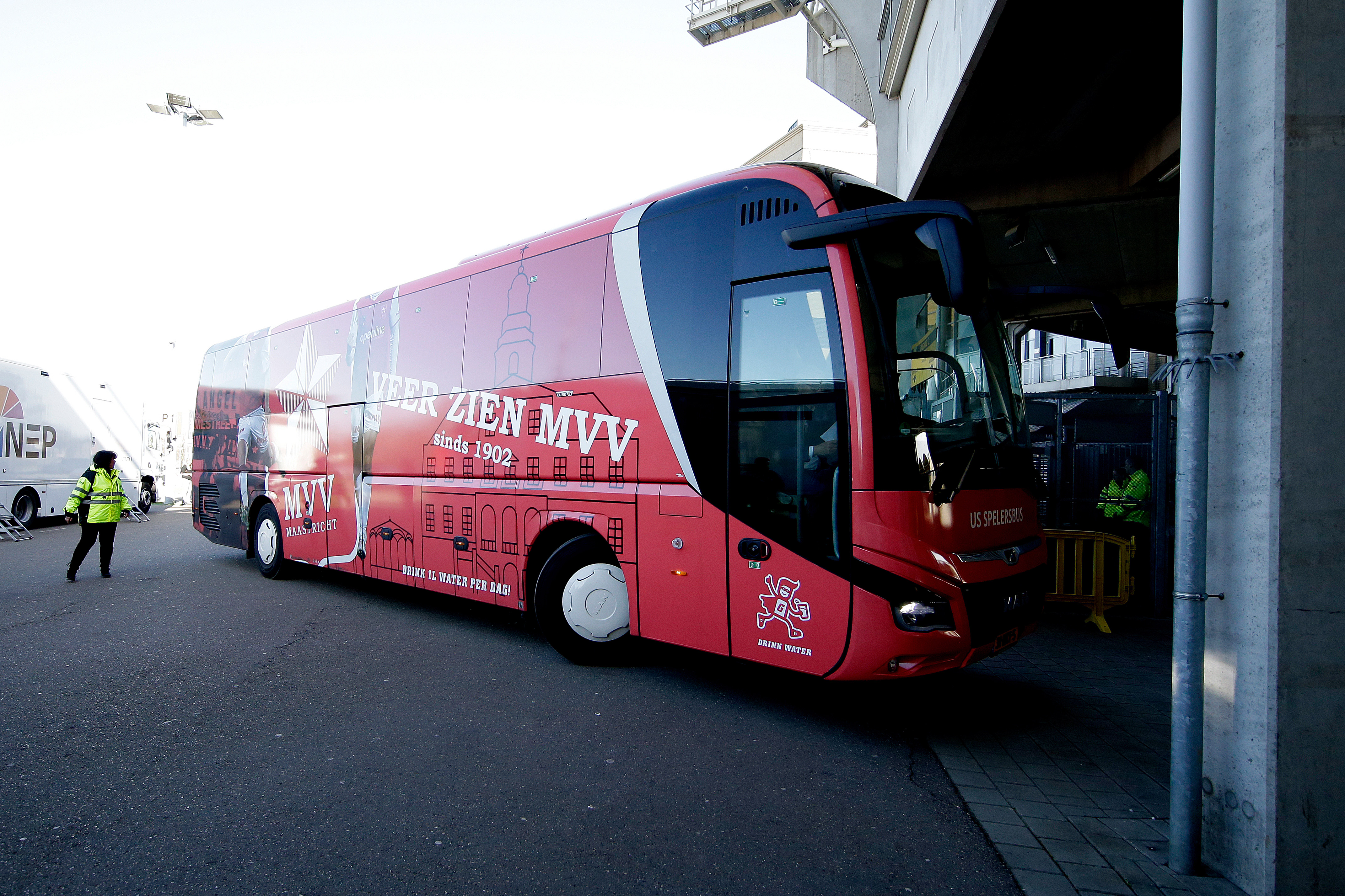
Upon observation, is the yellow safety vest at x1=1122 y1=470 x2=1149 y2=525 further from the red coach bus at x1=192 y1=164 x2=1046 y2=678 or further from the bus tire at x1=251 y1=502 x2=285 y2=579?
the bus tire at x1=251 y1=502 x2=285 y2=579

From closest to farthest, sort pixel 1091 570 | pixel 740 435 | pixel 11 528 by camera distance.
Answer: pixel 740 435
pixel 1091 570
pixel 11 528

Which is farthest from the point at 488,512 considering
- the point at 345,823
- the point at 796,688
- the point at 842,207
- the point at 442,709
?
the point at 842,207

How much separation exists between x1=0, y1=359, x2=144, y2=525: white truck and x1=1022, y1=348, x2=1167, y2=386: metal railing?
3487cm

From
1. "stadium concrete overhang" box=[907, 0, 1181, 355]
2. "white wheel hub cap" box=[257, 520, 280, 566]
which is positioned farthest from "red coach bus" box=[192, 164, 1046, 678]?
"white wheel hub cap" box=[257, 520, 280, 566]

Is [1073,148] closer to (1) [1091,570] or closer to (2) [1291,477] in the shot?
(1) [1091,570]

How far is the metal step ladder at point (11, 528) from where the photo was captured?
1616cm

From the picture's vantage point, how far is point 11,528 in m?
16.9

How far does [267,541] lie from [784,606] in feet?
28.0

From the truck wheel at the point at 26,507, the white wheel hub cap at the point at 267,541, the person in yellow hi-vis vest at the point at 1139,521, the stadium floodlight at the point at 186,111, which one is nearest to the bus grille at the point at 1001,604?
the person in yellow hi-vis vest at the point at 1139,521

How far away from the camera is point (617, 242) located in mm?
5742

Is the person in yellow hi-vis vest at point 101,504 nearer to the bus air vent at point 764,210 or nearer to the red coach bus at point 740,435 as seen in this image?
the red coach bus at point 740,435

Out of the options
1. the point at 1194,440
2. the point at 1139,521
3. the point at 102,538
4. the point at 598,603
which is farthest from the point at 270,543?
the point at 1139,521

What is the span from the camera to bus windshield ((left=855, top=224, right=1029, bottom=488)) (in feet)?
13.6

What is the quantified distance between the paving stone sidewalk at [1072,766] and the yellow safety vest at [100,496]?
11.0 m
